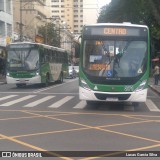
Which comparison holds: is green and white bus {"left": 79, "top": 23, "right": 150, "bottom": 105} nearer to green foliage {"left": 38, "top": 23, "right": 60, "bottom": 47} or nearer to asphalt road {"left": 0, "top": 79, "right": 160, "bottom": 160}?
asphalt road {"left": 0, "top": 79, "right": 160, "bottom": 160}

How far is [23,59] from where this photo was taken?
99.9 ft

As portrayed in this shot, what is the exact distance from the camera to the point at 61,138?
10281mm

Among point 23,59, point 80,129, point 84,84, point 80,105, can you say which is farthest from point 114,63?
point 23,59

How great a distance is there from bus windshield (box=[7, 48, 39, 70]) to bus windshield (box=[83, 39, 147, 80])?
14.1 meters

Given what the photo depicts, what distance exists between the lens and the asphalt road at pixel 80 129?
29.7 feet

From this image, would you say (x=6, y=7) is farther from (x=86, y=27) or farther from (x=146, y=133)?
(x=146, y=133)

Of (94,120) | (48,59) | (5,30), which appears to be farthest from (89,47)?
(5,30)

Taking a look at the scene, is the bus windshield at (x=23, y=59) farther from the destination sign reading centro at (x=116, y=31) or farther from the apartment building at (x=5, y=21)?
the apartment building at (x=5, y=21)

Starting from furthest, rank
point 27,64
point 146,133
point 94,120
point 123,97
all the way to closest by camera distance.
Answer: point 27,64 → point 123,97 → point 94,120 → point 146,133

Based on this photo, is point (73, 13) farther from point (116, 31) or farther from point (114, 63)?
point (114, 63)

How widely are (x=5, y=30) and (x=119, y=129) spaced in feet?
152

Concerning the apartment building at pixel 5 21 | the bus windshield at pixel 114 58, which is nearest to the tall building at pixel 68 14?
the apartment building at pixel 5 21

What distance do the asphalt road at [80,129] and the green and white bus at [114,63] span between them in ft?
2.28

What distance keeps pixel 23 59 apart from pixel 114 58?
579 inches
